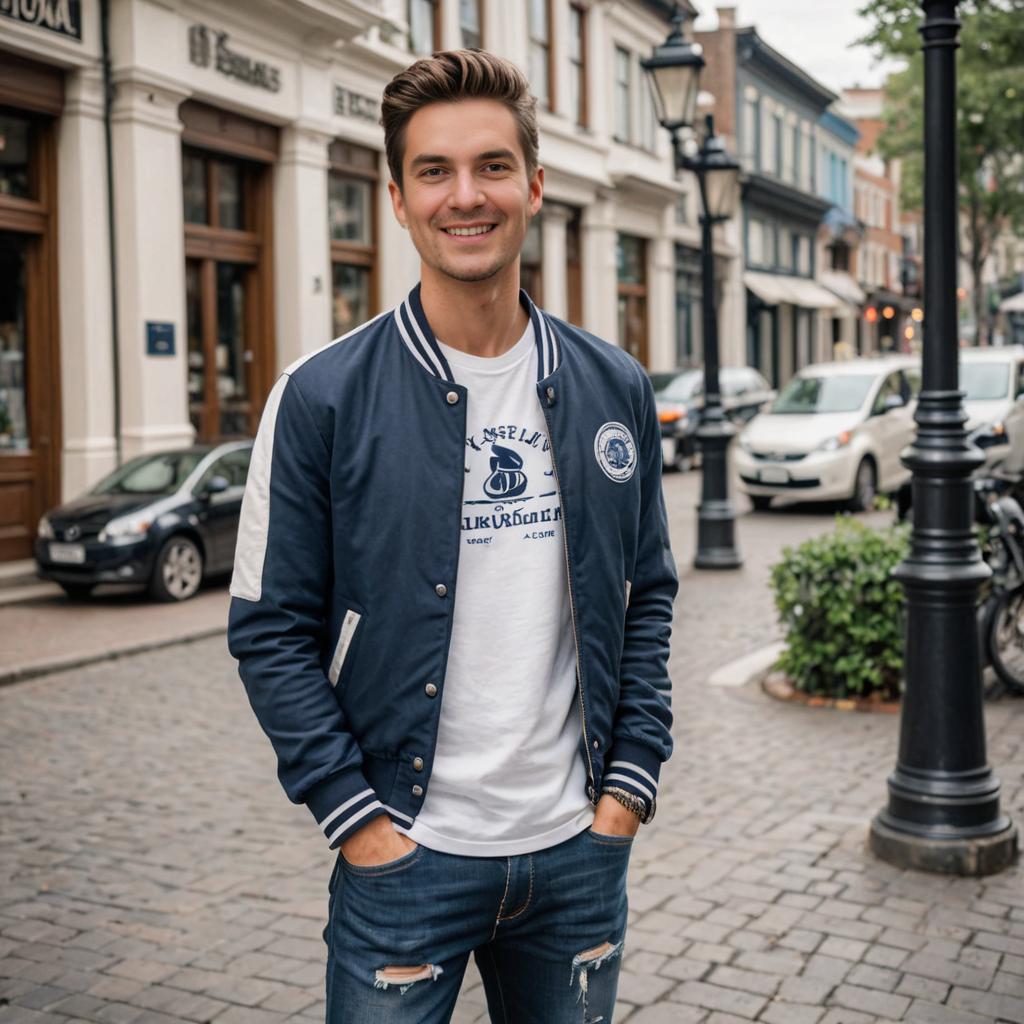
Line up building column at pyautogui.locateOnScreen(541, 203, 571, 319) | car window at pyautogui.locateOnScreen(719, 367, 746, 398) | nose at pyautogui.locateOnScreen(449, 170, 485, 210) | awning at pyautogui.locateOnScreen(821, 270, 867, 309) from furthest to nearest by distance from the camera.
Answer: awning at pyautogui.locateOnScreen(821, 270, 867, 309) → building column at pyautogui.locateOnScreen(541, 203, 571, 319) → car window at pyautogui.locateOnScreen(719, 367, 746, 398) → nose at pyautogui.locateOnScreen(449, 170, 485, 210)

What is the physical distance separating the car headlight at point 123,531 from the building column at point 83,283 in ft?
9.50

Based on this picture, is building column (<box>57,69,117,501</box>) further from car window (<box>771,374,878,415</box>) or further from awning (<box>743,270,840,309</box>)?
awning (<box>743,270,840,309</box>)

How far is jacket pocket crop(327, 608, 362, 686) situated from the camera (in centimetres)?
217

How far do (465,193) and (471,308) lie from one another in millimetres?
180

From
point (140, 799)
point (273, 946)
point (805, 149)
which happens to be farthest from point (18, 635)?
point (805, 149)

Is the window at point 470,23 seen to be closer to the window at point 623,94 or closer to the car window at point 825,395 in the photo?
the window at point 623,94

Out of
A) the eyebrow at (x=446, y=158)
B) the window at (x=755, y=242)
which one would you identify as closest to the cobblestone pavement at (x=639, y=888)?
the eyebrow at (x=446, y=158)

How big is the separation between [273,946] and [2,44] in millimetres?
11453

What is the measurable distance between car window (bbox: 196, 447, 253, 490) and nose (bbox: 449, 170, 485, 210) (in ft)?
35.9

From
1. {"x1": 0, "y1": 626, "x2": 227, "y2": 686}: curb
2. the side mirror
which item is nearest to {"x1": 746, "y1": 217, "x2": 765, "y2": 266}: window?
the side mirror

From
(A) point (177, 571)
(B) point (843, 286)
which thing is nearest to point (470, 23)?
(A) point (177, 571)

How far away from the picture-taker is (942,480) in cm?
501

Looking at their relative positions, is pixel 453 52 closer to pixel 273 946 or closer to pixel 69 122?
pixel 273 946

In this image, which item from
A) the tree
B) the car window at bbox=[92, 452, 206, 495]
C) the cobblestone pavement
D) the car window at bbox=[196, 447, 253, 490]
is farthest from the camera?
the tree
